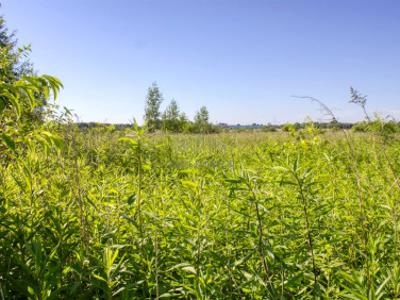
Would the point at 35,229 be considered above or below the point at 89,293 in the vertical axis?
above

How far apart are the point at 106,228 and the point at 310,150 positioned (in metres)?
5.59

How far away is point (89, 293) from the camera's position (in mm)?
1731

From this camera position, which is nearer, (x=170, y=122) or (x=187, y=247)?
(x=187, y=247)

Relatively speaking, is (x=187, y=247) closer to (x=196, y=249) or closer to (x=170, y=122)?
(x=196, y=249)

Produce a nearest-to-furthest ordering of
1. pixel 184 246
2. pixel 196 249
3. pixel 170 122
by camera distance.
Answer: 1. pixel 196 249
2. pixel 184 246
3. pixel 170 122

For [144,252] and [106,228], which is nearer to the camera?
[144,252]

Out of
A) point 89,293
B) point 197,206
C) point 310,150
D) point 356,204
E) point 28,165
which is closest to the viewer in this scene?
point 89,293

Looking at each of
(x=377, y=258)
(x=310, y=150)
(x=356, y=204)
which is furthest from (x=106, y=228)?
(x=310, y=150)

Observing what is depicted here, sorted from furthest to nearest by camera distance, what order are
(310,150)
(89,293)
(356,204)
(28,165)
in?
(310,150)
(356,204)
(28,165)
(89,293)

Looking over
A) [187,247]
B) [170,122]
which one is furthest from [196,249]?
[170,122]

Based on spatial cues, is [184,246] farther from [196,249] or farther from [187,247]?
[196,249]

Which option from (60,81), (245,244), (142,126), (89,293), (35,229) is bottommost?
(89,293)

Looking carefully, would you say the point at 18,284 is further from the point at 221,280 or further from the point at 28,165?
the point at 221,280

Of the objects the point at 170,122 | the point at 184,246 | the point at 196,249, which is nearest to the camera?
the point at 196,249
